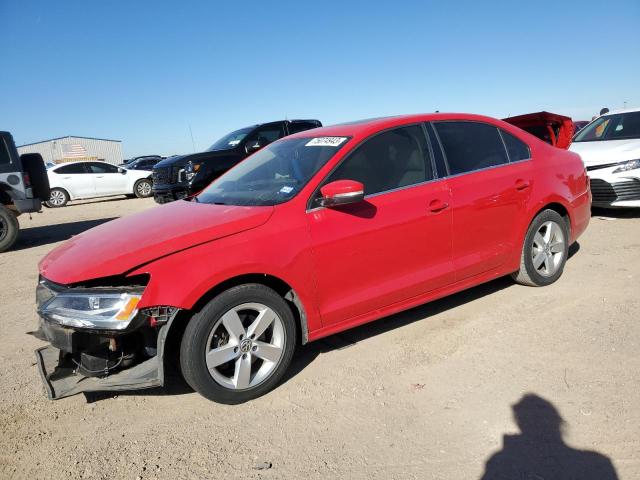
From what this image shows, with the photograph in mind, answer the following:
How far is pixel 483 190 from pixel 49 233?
32.7 ft

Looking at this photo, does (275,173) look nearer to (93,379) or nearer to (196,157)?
(93,379)

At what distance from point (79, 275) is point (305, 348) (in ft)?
5.69

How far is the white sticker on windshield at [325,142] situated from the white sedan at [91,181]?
15.0 m

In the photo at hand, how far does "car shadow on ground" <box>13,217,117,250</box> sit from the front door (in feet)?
26.2

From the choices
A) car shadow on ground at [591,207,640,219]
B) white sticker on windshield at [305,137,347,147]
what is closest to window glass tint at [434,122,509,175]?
white sticker on windshield at [305,137,347,147]

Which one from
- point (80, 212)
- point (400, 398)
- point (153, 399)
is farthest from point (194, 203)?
point (80, 212)

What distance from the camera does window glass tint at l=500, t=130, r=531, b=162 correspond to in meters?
4.21

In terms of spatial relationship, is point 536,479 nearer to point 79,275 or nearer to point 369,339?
point 369,339

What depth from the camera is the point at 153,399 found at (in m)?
3.11

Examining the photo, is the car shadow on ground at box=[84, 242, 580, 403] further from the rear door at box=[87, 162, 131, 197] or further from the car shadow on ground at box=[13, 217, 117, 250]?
the rear door at box=[87, 162, 131, 197]

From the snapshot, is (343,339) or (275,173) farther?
(343,339)

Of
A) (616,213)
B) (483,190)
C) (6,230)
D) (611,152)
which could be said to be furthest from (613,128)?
(6,230)

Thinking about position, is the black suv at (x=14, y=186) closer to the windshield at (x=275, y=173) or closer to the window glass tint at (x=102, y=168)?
the windshield at (x=275, y=173)

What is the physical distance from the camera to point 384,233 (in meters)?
3.33
